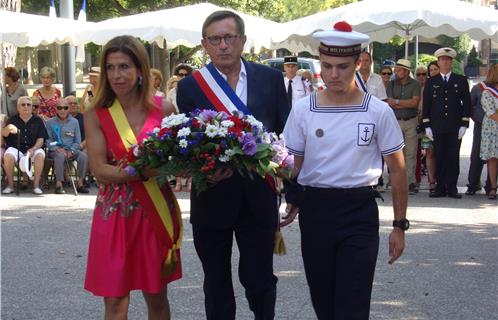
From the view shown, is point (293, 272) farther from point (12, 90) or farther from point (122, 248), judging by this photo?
point (12, 90)

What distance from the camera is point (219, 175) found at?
13.1 ft

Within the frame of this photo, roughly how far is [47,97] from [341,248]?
36.4 ft

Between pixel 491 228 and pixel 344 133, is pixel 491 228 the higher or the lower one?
the lower one

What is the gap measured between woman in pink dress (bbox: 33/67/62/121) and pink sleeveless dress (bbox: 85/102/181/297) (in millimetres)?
10030

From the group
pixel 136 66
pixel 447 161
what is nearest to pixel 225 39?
pixel 136 66

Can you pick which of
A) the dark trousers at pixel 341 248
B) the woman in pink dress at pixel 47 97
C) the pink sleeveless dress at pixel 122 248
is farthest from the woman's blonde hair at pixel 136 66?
the woman in pink dress at pixel 47 97

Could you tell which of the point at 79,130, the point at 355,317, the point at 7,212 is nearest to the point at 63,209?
the point at 7,212

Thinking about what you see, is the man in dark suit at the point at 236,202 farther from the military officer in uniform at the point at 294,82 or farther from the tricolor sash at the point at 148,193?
the military officer in uniform at the point at 294,82

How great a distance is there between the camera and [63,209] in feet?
36.4

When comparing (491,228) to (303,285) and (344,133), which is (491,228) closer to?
(303,285)

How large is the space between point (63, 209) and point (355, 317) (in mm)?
7809

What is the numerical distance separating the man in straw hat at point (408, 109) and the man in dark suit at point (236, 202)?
27.4 ft

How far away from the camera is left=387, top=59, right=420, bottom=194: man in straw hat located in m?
12.7

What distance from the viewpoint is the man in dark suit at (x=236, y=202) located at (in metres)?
4.40
